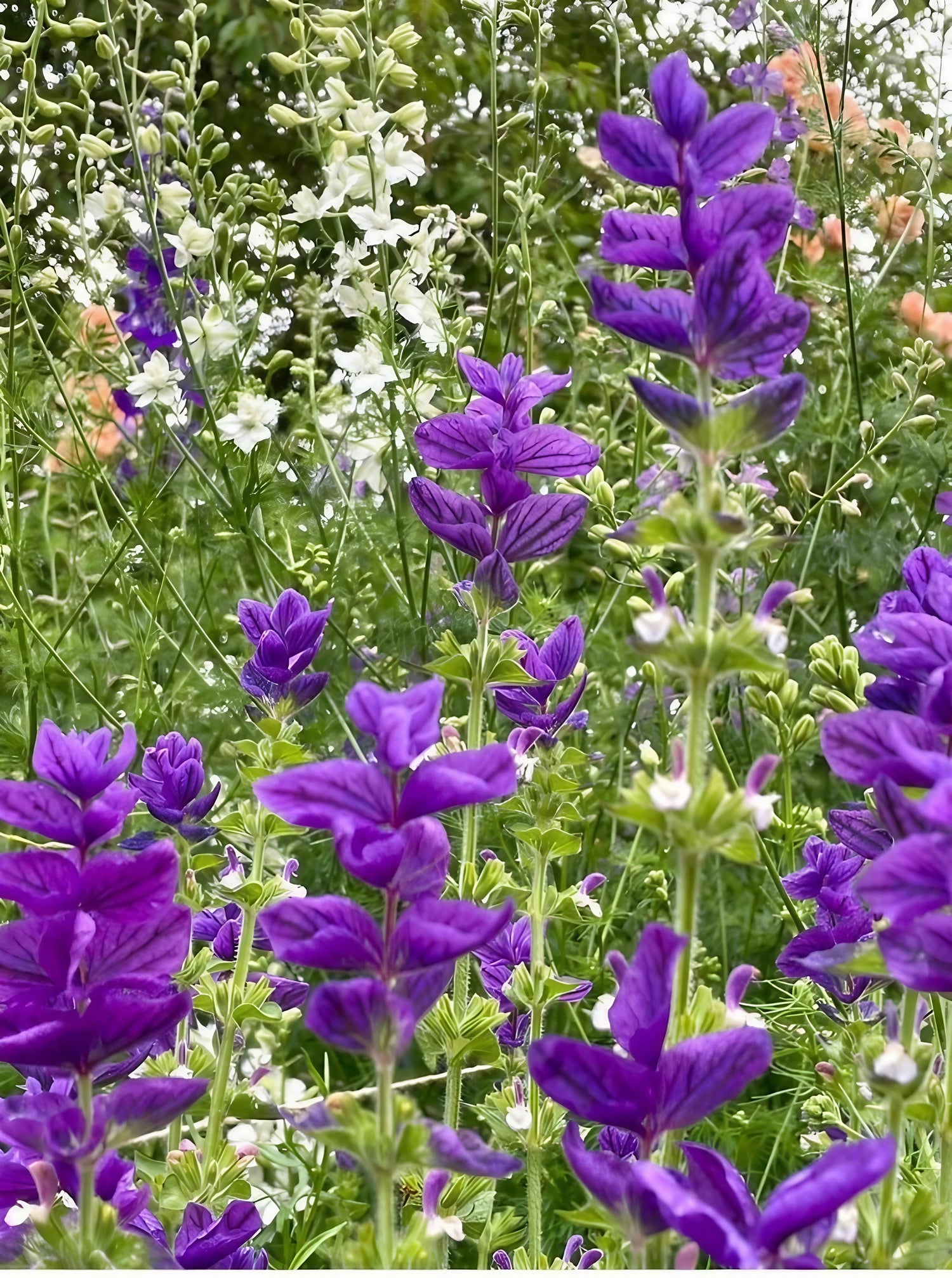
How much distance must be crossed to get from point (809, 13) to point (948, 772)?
128 cm

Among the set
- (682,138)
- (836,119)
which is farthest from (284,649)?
(836,119)

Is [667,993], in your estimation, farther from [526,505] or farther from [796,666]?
[526,505]

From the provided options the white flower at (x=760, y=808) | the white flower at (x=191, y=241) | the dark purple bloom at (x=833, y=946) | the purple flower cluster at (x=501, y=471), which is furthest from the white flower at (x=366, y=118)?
the white flower at (x=760, y=808)

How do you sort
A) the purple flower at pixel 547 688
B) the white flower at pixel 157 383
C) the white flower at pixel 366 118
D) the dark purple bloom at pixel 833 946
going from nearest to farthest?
the dark purple bloom at pixel 833 946, the purple flower at pixel 547 688, the white flower at pixel 366 118, the white flower at pixel 157 383

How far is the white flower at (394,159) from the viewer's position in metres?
1.10

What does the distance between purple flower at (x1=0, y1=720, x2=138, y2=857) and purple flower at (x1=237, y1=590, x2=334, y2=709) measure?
0.19 metres

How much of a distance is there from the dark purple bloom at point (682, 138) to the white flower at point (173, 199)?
871 millimetres

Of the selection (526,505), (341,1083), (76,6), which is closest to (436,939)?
(526,505)

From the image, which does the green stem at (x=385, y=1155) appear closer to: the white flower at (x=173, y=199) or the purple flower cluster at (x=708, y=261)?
the purple flower cluster at (x=708, y=261)

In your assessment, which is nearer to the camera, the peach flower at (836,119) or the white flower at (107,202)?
the white flower at (107,202)

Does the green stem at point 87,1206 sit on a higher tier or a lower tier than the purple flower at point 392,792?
lower

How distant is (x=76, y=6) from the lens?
2227mm

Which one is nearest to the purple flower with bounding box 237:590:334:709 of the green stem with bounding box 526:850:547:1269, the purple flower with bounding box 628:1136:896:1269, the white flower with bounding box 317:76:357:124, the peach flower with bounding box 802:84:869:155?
the green stem with bounding box 526:850:547:1269

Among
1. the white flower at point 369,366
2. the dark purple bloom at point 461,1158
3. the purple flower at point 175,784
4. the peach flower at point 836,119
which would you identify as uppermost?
the peach flower at point 836,119
